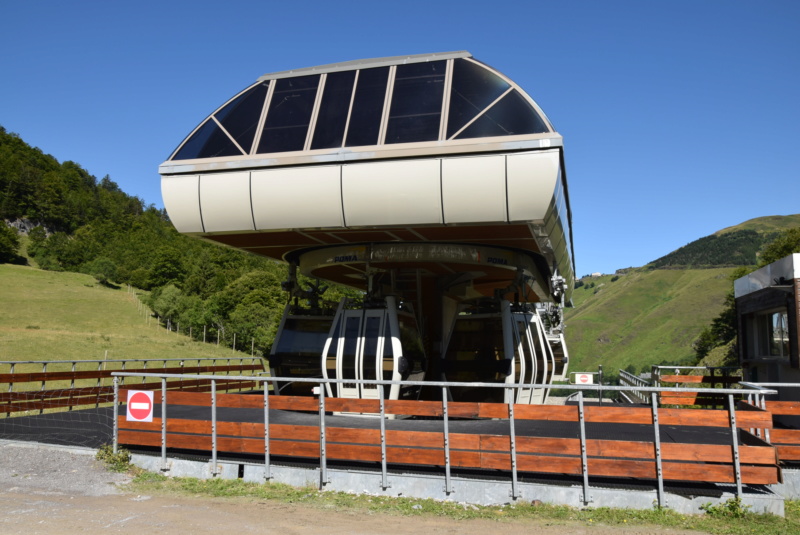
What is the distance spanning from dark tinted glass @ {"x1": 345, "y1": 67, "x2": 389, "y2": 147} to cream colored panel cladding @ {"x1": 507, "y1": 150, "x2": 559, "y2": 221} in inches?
111

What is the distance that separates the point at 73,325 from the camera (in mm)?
71312

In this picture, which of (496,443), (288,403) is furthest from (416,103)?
(496,443)

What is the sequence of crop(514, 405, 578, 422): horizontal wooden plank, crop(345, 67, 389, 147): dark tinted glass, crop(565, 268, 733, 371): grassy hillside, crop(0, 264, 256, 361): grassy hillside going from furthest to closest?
crop(565, 268, 733, 371): grassy hillside → crop(0, 264, 256, 361): grassy hillside → crop(345, 67, 389, 147): dark tinted glass → crop(514, 405, 578, 422): horizontal wooden plank

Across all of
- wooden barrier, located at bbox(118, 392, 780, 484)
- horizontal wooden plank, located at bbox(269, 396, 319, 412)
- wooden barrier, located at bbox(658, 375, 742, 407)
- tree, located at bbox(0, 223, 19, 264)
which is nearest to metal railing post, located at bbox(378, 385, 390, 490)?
wooden barrier, located at bbox(118, 392, 780, 484)

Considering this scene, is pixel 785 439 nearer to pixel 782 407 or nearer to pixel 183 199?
pixel 782 407

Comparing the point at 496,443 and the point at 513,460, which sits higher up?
the point at 496,443

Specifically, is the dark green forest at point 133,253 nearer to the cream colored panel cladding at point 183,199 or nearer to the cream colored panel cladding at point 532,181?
the cream colored panel cladding at point 183,199

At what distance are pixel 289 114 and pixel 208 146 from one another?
1.86 meters

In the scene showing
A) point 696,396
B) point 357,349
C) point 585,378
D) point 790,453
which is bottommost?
point 696,396

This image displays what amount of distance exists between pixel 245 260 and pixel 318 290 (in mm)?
113905

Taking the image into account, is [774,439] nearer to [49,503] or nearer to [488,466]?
[488,466]

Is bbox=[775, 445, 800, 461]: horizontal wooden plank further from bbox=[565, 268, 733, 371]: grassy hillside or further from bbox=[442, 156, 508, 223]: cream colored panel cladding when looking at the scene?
bbox=[565, 268, 733, 371]: grassy hillside

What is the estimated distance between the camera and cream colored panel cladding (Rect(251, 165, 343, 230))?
1273 cm

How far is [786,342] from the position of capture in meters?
17.8
